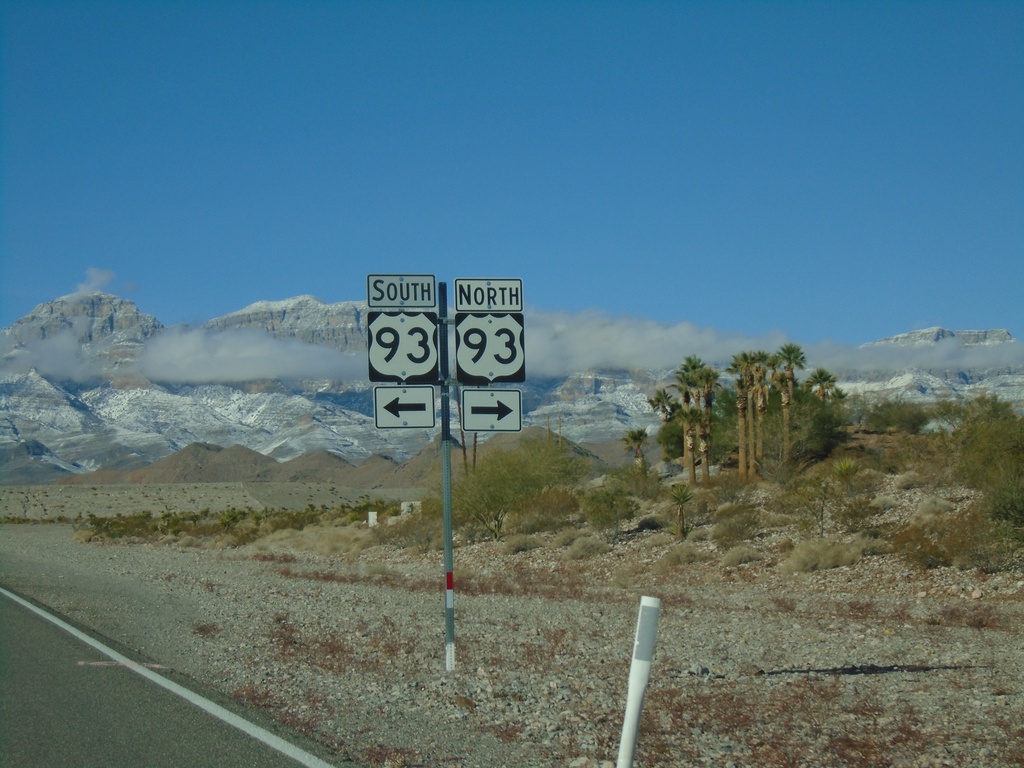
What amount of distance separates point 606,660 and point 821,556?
13.5 metres

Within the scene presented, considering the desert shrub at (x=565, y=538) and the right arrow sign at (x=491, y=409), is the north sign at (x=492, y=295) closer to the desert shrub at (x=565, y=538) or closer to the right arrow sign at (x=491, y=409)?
the right arrow sign at (x=491, y=409)

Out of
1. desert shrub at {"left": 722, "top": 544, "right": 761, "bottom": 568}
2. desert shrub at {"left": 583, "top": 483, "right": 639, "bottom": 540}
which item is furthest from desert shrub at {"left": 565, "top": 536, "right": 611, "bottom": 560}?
desert shrub at {"left": 722, "top": 544, "right": 761, "bottom": 568}

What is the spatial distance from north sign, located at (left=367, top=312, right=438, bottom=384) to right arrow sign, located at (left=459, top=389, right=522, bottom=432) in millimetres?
484

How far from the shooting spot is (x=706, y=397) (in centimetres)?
5353

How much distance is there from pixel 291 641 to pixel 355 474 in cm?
16258

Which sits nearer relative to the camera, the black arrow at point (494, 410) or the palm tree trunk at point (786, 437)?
the black arrow at point (494, 410)

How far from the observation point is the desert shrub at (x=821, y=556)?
23703 mm

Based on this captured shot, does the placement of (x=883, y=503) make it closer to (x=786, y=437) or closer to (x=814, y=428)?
(x=786, y=437)

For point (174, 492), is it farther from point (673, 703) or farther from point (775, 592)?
point (673, 703)

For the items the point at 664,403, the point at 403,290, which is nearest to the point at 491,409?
the point at 403,290

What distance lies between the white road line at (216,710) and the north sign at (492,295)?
493 centimetres

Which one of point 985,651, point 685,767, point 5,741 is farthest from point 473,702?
point 985,651

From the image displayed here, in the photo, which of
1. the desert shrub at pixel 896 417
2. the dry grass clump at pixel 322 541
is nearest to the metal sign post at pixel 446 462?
the dry grass clump at pixel 322 541

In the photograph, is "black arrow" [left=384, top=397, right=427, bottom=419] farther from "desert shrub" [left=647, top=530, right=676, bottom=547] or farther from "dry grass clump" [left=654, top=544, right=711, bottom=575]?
"desert shrub" [left=647, top=530, right=676, bottom=547]
